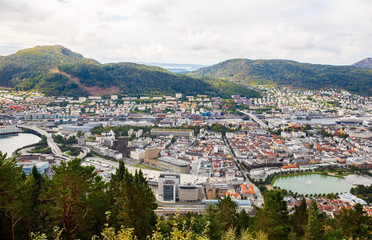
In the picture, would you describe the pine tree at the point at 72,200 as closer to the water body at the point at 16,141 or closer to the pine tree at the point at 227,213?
the pine tree at the point at 227,213

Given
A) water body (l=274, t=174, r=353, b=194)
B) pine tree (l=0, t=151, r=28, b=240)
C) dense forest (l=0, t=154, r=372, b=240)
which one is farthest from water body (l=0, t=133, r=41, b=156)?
water body (l=274, t=174, r=353, b=194)

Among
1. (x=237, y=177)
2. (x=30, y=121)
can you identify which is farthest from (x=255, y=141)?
(x=30, y=121)

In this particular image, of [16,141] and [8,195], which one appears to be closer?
[8,195]

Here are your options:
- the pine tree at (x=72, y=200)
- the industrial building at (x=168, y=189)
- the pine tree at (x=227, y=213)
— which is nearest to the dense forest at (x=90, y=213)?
the pine tree at (x=72, y=200)

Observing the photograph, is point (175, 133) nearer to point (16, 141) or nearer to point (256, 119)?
point (256, 119)

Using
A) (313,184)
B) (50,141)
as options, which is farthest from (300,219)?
(50,141)

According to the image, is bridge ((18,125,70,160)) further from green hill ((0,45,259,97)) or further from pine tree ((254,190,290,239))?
pine tree ((254,190,290,239))

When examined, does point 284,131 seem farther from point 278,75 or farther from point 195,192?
point 278,75
